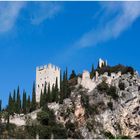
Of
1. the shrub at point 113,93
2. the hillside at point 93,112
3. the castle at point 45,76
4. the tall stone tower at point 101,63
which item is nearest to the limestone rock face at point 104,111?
the hillside at point 93,112

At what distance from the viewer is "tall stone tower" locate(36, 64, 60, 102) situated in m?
99.8

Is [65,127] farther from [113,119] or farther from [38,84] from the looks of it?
[38,84]

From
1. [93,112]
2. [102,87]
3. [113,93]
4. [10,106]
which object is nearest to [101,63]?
[102,87]

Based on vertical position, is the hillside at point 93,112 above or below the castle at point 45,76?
below

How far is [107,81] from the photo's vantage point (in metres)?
95.8

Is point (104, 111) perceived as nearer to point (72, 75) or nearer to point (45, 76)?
point (45, 76)

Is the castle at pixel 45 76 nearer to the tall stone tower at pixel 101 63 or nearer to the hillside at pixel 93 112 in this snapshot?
the hillside at pixel 93 112

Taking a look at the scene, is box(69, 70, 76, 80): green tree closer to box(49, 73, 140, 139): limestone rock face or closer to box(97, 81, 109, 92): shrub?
box(49, 73, 140, 139): limestone rock face

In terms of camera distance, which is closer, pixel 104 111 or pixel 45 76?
pixel 104 111

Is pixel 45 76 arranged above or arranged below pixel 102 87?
above

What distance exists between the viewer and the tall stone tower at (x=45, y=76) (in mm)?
99750

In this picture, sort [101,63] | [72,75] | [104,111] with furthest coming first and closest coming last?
[101,63]
[72,75]
[104,111]

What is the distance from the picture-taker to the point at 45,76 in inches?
3981

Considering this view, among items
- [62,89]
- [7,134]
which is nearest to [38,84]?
[62,89]
